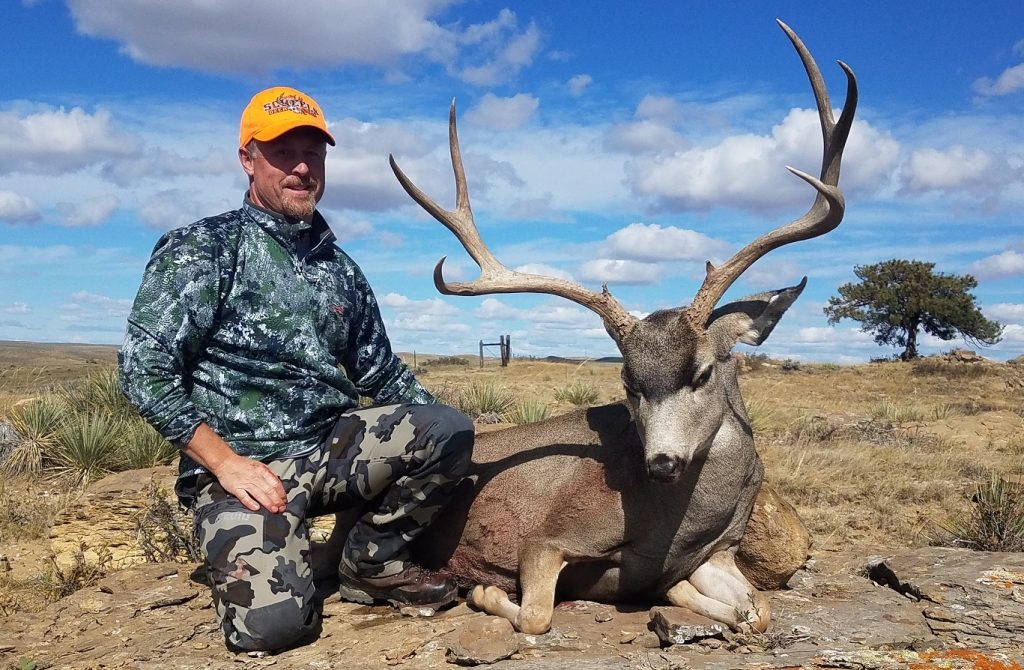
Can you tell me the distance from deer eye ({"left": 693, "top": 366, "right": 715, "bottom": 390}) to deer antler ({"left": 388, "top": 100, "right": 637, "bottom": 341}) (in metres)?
0.44

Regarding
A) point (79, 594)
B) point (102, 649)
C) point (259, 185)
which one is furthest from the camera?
point (79, 594)

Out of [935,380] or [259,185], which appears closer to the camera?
[259,185]

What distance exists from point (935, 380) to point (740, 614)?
2013 centimetres

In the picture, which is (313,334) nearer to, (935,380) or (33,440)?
(33,440)

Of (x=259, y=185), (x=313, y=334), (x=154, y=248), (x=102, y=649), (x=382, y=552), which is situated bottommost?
(x=102, y=649)

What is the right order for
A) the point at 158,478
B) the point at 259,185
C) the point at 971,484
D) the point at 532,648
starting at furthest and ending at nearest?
the point at 971,484 → the point at 158,478 → the point at 259,185 → the point at 532,648

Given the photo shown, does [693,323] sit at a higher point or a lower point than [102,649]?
higher

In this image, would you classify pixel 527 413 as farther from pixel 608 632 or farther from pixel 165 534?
pixel 608 632

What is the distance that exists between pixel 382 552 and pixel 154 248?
6.59 ft

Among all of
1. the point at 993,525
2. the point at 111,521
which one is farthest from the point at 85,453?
the point at 993,525

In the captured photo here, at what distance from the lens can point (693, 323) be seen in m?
4.77

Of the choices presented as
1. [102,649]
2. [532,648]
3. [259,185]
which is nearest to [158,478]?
[102,649]

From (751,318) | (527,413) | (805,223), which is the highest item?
(805,223)

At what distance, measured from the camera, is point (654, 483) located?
4.86 m
